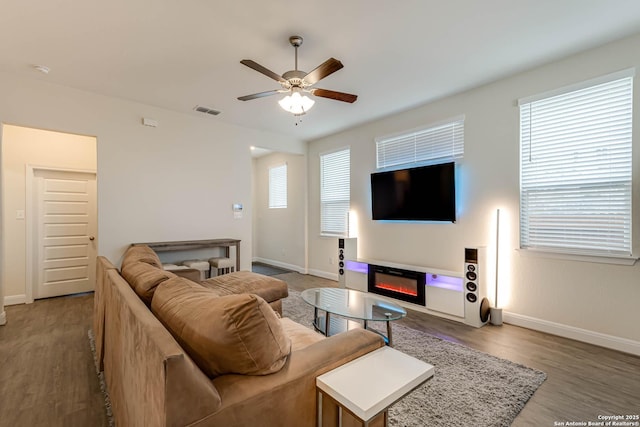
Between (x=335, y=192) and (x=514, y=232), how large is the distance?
3170 mm

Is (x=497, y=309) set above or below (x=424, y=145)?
below

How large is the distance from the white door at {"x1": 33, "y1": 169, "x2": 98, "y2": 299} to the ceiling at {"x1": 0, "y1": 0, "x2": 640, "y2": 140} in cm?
171

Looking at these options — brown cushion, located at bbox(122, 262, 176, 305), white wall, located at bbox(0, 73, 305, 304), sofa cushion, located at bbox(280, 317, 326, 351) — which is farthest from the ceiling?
sofa cushion, located at bbox(280, 317, 326, 351)

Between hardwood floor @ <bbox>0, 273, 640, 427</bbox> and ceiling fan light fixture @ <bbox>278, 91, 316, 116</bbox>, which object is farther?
ceiling fan light fixture @ <bbox>278, 91, 316, 116</bbox>

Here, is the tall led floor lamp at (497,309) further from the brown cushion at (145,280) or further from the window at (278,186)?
the window at (278,186)

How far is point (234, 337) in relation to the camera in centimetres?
110

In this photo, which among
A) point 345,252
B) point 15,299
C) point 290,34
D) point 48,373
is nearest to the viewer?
point 48,373

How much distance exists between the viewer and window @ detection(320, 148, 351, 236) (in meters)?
5.63

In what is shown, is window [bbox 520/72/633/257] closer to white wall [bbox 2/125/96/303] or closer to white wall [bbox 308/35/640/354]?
white wall [bbox 308/35/640/354]

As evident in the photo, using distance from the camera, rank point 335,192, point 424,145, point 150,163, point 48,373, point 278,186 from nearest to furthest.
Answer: point 48,373 < point 424,145 < point 150,163 < point 335,192 < point 278,186

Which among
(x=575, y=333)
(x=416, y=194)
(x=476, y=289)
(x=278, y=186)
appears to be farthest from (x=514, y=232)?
(x=278, y=186)

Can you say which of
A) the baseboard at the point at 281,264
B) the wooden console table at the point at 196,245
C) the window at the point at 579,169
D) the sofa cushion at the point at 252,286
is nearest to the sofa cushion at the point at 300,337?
the sofa cushion at the point at 252,286

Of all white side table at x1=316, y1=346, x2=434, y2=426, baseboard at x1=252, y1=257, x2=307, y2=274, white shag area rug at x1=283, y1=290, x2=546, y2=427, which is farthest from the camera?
baseboard at x1=252, y1=257, x2=307, y2=274

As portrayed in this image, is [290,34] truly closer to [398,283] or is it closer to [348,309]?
[348,309]
